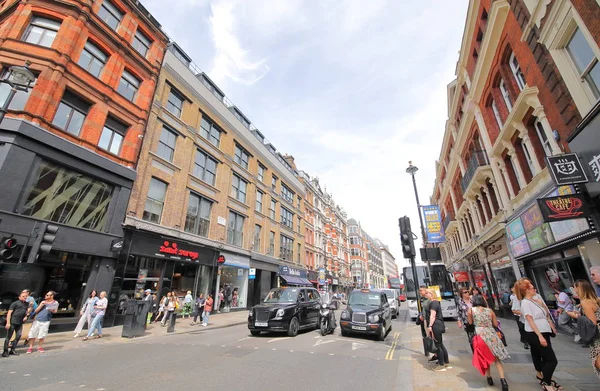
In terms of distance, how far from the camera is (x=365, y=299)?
37.4 feet

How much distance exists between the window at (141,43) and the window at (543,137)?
20.9 meters

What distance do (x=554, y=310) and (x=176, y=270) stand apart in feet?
60.5

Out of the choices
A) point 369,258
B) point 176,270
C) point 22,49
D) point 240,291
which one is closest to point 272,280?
point 240,291

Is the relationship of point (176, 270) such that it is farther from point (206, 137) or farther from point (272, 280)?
point (272, 280)

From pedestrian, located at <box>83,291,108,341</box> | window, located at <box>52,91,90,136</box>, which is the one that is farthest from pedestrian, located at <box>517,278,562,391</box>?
window, located at <box>52,91,90,136</box>

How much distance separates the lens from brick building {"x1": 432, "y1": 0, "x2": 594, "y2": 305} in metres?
8.81

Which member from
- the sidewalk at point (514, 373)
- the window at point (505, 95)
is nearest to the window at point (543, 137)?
the window at point (505, 95)

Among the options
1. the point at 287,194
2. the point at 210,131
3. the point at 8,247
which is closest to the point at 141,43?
the point at 210,131

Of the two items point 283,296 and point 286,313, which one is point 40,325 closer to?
point 286,313

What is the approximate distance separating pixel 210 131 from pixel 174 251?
1022 cm

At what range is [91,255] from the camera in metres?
12.0

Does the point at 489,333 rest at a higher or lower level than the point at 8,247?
lower

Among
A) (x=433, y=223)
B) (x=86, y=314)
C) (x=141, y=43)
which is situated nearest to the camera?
(x=86, y=314)

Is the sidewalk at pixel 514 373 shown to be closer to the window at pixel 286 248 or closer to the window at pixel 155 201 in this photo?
the window at pixel 155 201
